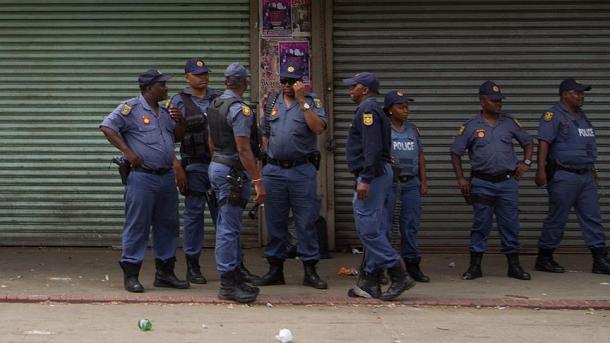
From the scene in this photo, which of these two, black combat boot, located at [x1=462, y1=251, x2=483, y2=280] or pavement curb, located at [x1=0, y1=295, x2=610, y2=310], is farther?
black combat boot, located at [x1=462, y1=251, x2=483, y2=280]

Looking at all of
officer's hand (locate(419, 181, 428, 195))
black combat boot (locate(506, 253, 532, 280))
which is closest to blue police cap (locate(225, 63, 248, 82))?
officer's hand (locate(419, 181, 428, 195))

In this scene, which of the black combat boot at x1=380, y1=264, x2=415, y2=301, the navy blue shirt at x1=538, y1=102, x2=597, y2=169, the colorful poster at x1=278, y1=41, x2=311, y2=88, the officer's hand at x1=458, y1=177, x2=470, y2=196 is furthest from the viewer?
the colorful poster at x1=278, y1=41, x2=311, y2=88

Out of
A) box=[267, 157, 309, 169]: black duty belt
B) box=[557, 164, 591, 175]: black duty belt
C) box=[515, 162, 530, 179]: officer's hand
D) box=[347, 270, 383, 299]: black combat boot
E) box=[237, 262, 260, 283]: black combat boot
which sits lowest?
box=[237, 262, 260, 283]: black combat boot

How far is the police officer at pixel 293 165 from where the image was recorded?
849 cm

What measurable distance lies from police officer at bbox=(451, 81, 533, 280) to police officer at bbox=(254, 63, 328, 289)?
159cm

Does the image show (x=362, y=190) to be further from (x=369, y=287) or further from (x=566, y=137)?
(x=566, y=137)

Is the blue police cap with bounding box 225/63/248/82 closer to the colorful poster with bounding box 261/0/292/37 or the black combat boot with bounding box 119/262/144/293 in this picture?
the black combat boot with bounding box 119/262/144/293

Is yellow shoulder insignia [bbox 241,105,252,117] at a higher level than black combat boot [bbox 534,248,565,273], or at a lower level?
higher

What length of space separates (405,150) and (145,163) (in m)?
2.30

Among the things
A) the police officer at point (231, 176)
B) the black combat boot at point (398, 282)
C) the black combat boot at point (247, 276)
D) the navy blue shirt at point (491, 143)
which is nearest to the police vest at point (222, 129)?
the police officer at point (231, 176)

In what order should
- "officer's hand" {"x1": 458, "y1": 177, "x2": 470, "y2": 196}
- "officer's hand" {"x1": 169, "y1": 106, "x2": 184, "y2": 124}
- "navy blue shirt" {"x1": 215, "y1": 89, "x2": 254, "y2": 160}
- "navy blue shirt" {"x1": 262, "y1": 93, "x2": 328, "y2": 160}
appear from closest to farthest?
1. "navy blue shirt" {"x1": 215, "y1": 89, "x2": 254, "y2": 160}
2. "navy blue shirt" {"x1": 262, "y1": 93, "x2": 328, "y2": 160}
3. "officer's hand" {"x1": 169, "y1": 106, "x2": 184, "y2": 124}
4. "officer's hand" {"x1": 458, "y1": 177, "x2": 470, "y2": 196}

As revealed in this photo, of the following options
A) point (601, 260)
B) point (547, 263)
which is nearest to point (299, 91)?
point (547, 263)

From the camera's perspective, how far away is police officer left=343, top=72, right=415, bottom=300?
26.2 feet

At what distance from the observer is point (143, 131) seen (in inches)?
330
